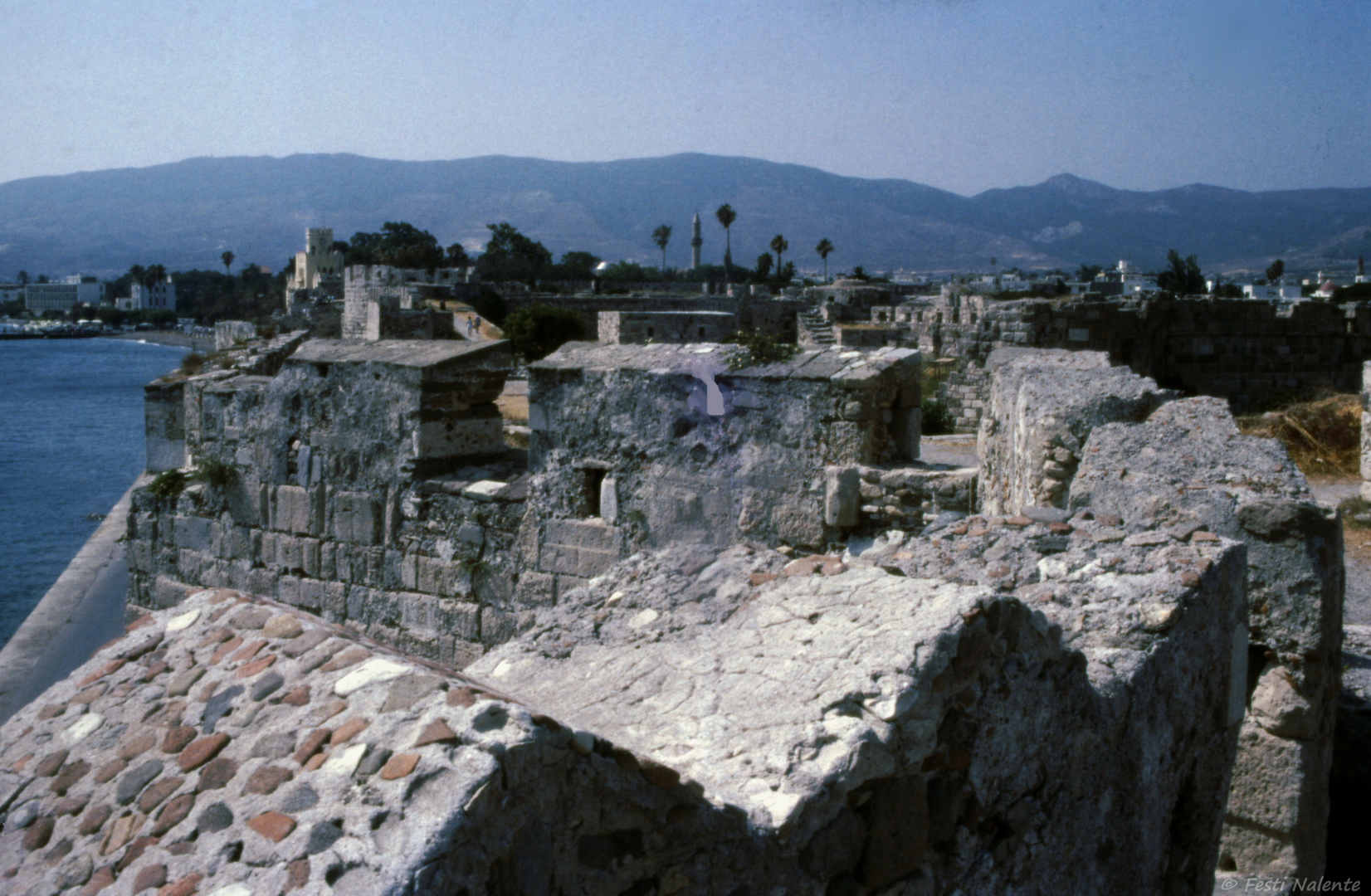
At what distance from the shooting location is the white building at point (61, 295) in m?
165

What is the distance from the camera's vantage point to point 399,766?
174cm

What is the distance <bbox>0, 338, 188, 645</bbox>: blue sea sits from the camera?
16047 mm

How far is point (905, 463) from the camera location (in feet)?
17.9

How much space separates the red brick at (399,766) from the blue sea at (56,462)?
40.1ft

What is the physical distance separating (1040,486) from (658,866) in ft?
13.2

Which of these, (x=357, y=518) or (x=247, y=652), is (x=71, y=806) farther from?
(x=357, y=518)

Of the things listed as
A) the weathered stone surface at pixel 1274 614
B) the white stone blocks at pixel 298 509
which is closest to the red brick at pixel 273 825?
the weathered stone surface at pixel 1274 614

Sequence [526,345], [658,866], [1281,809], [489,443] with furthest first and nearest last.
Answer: [526,345], [489,443], [1281,809], [658,866]

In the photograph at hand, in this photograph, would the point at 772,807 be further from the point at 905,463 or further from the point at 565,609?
the point at 905,463

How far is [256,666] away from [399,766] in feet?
1.96

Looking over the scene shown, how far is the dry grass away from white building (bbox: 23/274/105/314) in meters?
175

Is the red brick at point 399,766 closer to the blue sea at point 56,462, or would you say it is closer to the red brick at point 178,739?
the red brick at point 178,739

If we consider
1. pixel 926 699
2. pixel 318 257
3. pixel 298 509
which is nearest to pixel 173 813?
pixel 926 699

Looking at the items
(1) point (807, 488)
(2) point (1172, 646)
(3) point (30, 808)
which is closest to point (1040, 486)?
(1) point (807, 488)
